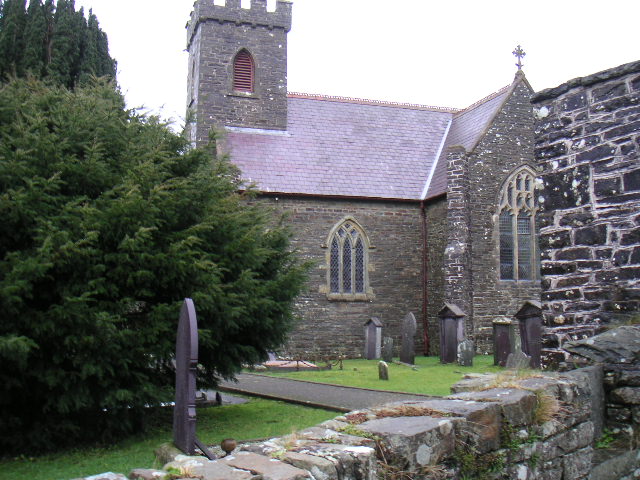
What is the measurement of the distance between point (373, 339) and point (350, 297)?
166 cm

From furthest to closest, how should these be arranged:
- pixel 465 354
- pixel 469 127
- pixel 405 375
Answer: pixel 469 127, pixel 465 354, pixel 405 375

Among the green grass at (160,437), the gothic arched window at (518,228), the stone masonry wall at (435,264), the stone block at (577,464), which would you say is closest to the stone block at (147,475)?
the green grass at (160,437)

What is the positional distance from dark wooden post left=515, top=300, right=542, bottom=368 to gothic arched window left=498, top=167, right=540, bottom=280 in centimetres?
556

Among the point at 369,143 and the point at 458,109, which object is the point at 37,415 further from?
the point at 458,109

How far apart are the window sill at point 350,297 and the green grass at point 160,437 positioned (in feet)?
32.6

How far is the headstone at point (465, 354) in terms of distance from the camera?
16.4 metres

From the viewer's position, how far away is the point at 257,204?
407 inches

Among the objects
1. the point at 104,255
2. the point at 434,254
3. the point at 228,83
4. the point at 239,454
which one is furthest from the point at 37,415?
the point at 228,83

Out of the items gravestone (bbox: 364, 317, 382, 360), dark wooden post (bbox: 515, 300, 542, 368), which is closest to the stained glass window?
gravestone (bbox: 364, 317, 382, 360)

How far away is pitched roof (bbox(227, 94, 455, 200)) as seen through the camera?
2108cm

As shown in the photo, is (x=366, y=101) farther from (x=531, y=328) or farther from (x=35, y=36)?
(x=531, y=328)

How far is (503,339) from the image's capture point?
1573 cm

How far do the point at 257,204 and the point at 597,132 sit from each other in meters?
5.25

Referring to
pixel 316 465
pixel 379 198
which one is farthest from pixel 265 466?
pixel 379 198
